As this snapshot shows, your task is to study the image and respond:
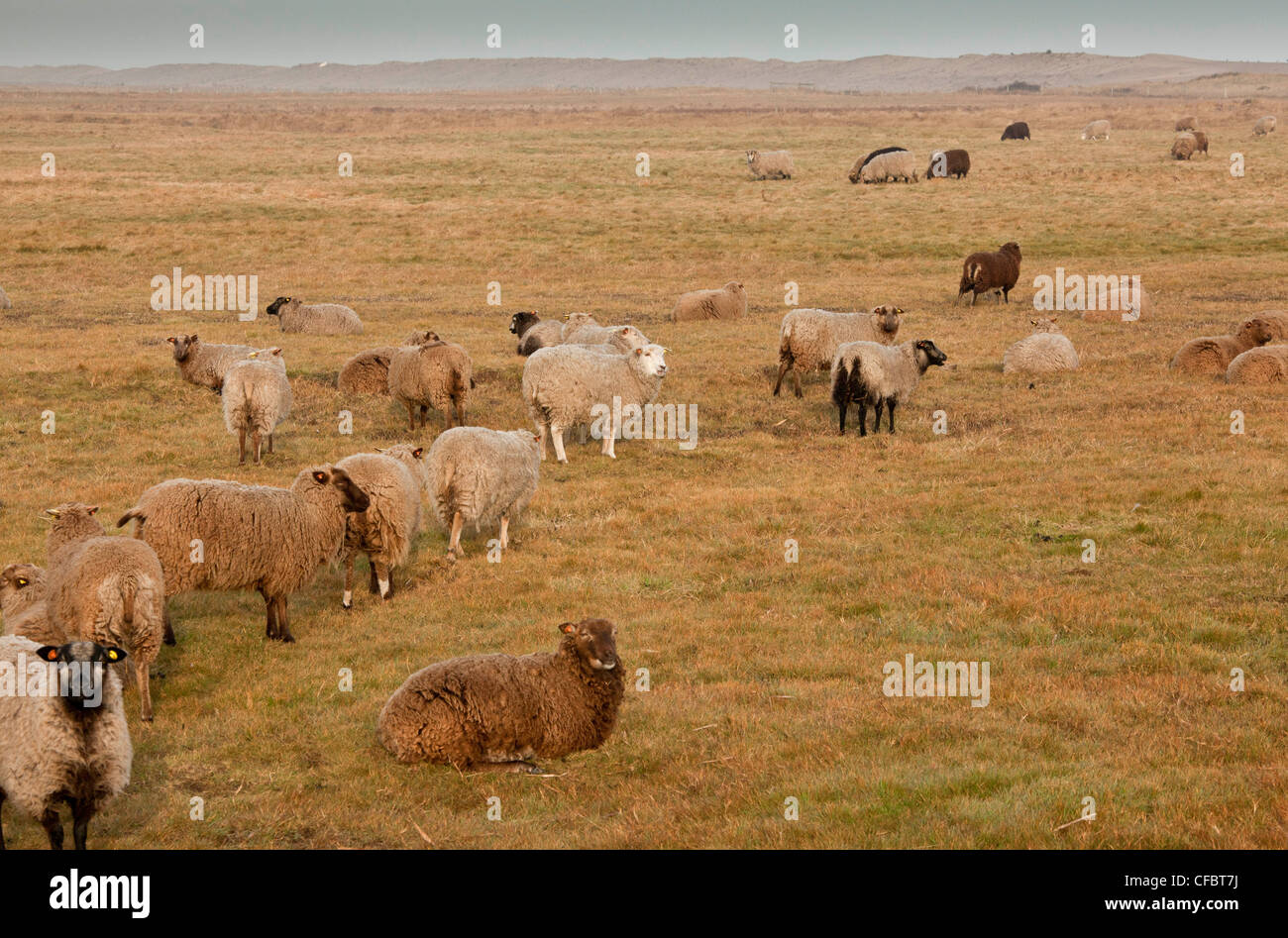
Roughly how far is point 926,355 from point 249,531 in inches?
494

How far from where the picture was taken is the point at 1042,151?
7081cm

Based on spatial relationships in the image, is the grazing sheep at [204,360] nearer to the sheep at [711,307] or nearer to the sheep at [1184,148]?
the sheep at [711,307]

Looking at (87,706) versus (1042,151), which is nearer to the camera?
(87,706)

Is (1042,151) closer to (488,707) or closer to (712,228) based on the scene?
(712,228)

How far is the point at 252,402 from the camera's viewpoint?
54.6ft

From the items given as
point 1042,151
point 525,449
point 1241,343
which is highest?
point 1042,151

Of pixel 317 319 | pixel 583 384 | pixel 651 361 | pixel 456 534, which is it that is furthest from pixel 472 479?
pixel 317 319

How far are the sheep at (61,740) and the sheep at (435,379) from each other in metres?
11.4

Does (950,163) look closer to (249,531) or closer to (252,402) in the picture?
(252,402)

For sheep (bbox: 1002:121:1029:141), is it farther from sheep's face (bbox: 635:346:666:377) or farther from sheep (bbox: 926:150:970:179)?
sheep's face (bbox: 635:346:666:377)

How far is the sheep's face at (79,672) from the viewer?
7.03 m

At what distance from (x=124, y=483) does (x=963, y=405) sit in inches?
547

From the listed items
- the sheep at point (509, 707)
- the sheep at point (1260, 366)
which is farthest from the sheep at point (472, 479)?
the sheep at point (1260, 366)

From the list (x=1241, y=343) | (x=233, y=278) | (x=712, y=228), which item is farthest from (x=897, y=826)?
(x=712, y=228)
